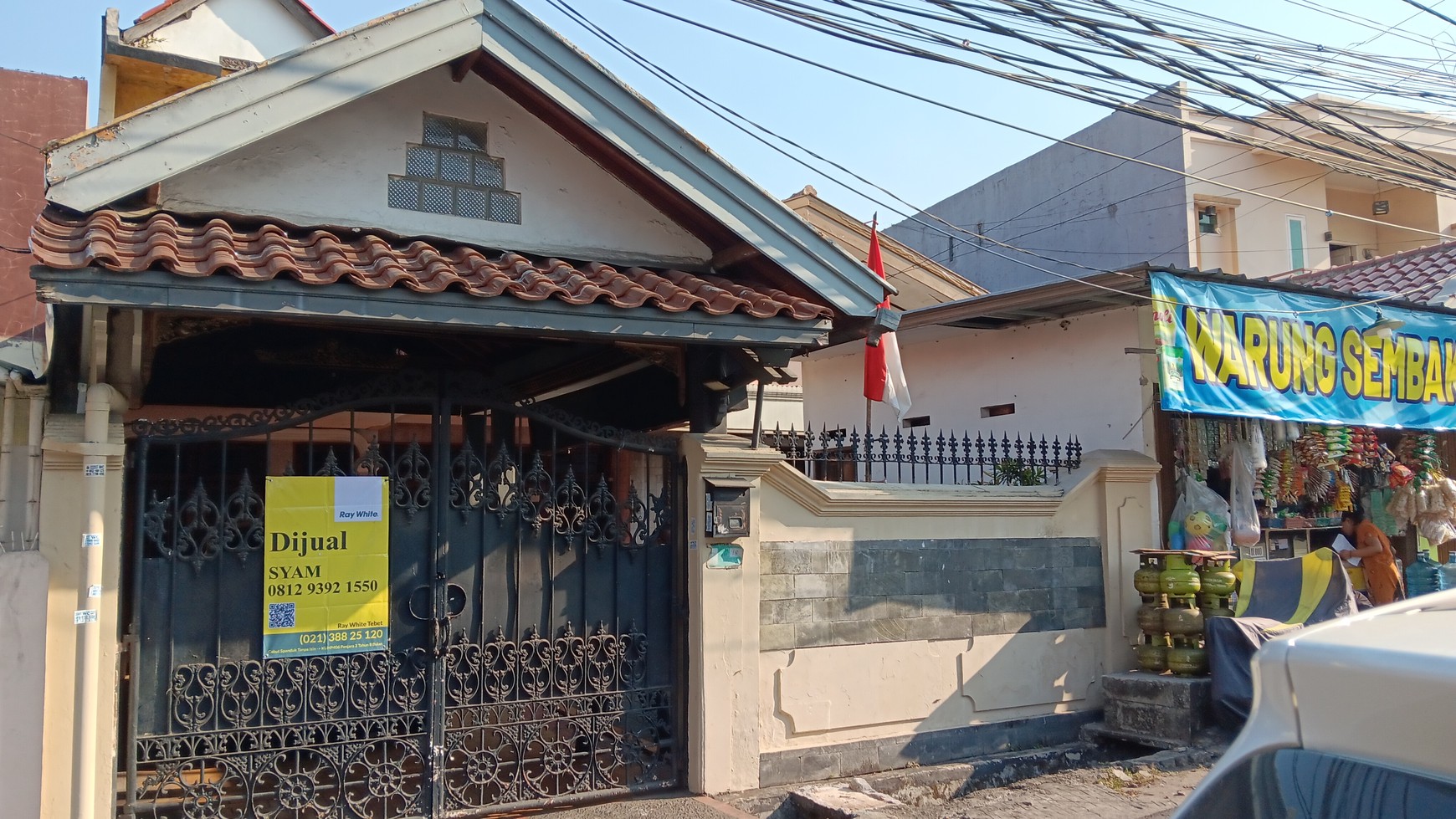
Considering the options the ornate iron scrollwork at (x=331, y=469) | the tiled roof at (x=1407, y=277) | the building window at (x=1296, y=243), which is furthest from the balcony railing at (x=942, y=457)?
the building window at (x=1296, y=243)

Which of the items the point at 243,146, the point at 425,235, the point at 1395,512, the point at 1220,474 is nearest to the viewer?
the point at 243,146

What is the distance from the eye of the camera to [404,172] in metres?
6.18

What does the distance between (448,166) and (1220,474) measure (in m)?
7.81

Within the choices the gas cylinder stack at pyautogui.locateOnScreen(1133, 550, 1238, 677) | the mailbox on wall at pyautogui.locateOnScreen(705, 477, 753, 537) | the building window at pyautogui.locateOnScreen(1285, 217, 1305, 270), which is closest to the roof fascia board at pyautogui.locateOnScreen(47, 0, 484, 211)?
the mailbox on wall at pyautogui.locateOnScreen(705, 477, 753, 537)

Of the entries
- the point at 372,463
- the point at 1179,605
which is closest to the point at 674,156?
the point at 372,463

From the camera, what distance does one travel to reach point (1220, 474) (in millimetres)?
10148

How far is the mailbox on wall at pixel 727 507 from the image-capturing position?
21.8 ft

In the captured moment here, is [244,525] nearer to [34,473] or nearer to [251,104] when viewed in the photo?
[34,473]

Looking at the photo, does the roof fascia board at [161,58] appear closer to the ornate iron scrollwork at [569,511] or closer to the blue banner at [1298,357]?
the ornate iron scrollwork at [569,511]

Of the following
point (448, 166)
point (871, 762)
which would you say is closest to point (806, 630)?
point (871, 762)

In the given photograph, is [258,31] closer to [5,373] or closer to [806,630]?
[5,373]

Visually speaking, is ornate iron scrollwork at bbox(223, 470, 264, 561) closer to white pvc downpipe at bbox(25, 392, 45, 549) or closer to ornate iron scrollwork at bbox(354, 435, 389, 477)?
ornate iron scrollwork at bbox(354, 435, 389, 477)

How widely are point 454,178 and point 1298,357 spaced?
774cm

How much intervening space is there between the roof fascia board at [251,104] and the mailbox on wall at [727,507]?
9.81 feet
